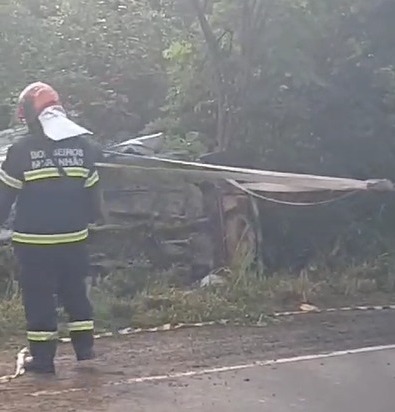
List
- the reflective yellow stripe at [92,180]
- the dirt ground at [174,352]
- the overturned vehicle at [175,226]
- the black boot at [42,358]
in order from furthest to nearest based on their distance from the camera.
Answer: the overturned vehicle at [175,226], the reflective yellow stripe at [92,180], the black boot at [42,358], the dirt ground at [174,352]

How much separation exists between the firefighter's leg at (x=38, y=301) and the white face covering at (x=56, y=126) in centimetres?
75

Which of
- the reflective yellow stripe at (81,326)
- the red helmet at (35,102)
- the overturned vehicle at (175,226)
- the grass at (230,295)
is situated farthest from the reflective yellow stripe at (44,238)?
the overturned vehicle at (175,226)

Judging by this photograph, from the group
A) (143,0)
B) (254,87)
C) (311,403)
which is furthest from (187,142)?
(311,403)

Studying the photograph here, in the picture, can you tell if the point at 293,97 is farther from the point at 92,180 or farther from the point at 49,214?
the point at 49,214

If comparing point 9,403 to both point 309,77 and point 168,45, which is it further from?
point 168,45

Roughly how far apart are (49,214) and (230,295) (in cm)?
298

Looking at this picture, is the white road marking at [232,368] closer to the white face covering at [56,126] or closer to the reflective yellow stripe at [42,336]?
the reflective yellow stripe at [42,336]

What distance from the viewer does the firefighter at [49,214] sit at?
6.80 meters

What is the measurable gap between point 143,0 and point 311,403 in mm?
7318

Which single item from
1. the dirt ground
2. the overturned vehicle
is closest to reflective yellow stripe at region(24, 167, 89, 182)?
the dirt ground

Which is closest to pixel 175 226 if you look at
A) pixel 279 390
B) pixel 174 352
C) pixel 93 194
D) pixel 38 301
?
pixel 174 352

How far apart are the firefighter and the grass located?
1287mm

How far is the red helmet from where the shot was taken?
22.6ft

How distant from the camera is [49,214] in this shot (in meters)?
6.82
